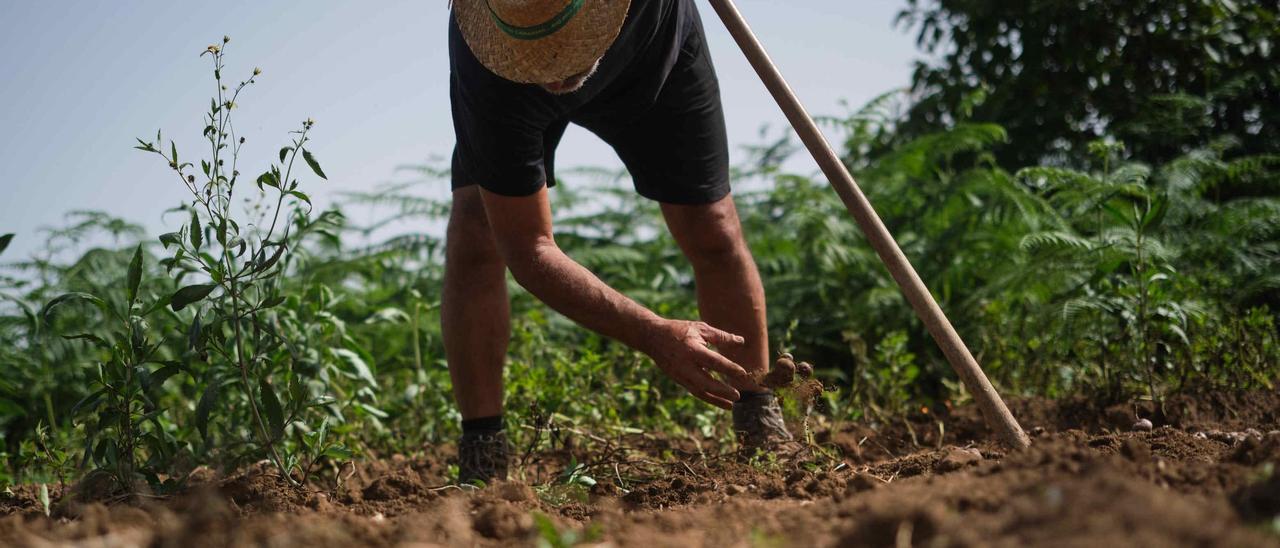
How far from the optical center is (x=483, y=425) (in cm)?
297

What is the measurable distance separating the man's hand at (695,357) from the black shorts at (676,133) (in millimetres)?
804

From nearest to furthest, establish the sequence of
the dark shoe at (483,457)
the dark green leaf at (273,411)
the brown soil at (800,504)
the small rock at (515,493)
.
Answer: the brown soil at (800,504) → the small rock at (515,493) → the dark green leaf at (273,411) → the dark shoe at (483,457)

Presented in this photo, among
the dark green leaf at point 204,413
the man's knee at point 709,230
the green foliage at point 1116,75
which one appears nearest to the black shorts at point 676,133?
the man's knee at point 709,230

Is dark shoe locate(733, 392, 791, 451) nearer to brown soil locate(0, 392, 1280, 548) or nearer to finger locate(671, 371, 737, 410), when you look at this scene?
brown soil locate(0, 392, 1280, 548)

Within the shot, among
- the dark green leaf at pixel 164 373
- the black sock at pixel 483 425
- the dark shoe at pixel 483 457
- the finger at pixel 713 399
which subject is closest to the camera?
the finger at pixel 713 399

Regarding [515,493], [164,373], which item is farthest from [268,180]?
[515,493]

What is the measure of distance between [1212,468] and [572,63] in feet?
5.09

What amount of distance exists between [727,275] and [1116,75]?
407 centimetres

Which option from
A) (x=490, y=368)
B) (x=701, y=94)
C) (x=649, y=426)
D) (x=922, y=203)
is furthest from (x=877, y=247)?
(x=922, y=203)

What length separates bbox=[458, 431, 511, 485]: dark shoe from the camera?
2854 mm

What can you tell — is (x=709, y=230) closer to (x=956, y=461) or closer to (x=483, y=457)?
(x=483, y=457)

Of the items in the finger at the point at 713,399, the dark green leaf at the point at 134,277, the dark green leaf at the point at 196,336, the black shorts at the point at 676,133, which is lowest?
the finger at the point at 713,399

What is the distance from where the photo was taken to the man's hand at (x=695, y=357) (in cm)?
216

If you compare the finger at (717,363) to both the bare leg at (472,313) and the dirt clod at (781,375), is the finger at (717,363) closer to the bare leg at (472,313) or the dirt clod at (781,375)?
the dirt clod at (781,375)
